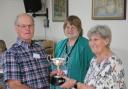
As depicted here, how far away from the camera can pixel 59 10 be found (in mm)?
5070

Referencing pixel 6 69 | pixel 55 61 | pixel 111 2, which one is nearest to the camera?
pixel 6 69

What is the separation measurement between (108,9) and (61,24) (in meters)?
1.42

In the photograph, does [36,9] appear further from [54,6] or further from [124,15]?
[124,15]

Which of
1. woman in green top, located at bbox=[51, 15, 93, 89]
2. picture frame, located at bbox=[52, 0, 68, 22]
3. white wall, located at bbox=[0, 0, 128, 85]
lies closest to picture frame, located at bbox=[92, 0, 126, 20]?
white wall, located at bbox=[0, 0, 128, 85]

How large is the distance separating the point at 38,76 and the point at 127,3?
1670 mm

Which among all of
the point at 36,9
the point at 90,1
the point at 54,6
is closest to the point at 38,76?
the point at 90,1

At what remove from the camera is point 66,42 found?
10.8ft

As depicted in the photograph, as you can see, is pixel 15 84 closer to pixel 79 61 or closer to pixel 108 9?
pixel 79 61

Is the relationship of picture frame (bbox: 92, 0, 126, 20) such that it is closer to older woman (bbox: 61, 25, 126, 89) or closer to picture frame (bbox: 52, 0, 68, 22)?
picture frame (bbox: 52, 0, 68, 22)

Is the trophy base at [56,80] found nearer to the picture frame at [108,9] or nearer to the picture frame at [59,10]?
the picture frame at [108,9]

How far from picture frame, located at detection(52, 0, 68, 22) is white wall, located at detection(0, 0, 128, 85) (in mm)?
93

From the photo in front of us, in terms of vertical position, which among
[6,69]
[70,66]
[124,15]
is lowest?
[70,66]

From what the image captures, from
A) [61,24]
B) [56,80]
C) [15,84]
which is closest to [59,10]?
[61,24]

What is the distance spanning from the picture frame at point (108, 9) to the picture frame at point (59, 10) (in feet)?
2.98
